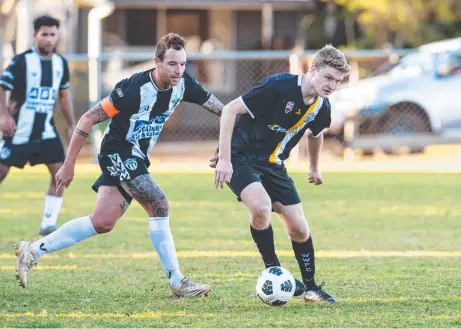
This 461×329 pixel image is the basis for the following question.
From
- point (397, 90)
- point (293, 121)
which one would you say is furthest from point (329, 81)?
point (397, 90)

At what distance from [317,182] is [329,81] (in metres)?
1.03

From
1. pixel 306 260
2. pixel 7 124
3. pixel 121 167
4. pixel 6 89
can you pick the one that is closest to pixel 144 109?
pixel 121 167

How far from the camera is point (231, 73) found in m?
27.2

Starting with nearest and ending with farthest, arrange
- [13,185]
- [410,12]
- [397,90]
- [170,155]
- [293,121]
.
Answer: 1. [293,121]
2. [13,185]
3. [397,90]
4. [170,155]
5. [410,12]

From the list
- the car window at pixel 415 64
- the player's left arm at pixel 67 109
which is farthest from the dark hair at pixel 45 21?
the car window at pixel 415 64

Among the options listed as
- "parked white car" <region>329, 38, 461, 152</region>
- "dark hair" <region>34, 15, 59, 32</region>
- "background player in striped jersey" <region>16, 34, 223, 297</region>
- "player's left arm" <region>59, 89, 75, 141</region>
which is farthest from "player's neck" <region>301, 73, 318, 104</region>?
"parked white car" <region>329, 38, 461, 152</region>

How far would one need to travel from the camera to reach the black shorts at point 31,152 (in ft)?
34.9

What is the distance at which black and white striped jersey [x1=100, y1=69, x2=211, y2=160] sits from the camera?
7.17m

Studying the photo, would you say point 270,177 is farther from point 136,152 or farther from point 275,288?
point 136,152

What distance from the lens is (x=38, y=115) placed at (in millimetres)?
10773

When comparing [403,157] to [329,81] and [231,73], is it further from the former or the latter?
[329,81]

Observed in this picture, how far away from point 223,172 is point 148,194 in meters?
0.69

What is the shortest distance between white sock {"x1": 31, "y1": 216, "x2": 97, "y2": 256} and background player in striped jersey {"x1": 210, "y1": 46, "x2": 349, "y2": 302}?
0.98m

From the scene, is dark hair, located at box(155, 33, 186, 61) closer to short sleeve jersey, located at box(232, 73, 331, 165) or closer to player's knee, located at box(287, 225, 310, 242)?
short sleeve jersey, located at box(232, 73, 331, 165)
